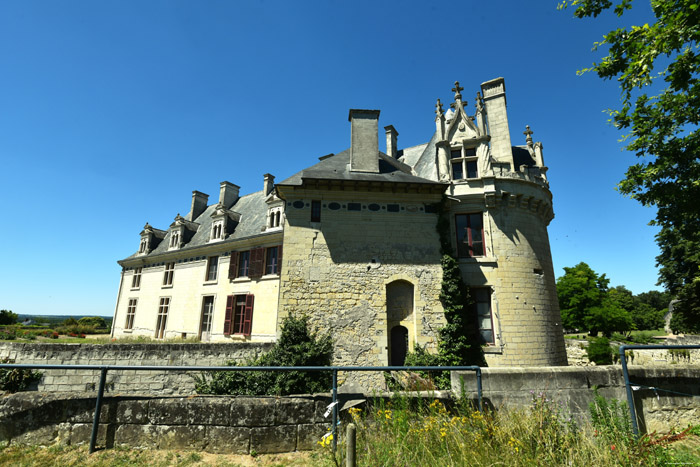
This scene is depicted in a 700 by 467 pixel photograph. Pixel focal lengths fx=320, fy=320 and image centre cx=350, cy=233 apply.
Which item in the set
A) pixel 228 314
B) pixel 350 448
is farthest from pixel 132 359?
pixel 350 448

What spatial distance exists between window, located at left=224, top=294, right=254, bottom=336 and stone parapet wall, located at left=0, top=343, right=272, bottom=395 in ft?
20.9

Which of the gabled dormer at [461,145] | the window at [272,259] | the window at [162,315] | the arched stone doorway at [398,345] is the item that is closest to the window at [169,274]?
the window at [162,315]

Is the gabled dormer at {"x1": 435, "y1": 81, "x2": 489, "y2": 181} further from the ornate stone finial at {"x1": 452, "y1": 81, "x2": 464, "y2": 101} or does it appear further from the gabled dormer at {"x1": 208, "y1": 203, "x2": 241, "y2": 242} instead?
the gabled dormer at {"x1": 208, "y1": 203, "x2": 241, "y2": 242}

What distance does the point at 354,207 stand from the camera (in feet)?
41.2

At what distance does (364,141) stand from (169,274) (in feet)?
59.1

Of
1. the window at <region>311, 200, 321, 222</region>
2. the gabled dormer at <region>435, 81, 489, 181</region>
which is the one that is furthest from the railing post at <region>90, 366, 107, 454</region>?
the gabled dormer at <region>435, 81, 489, 181</region>

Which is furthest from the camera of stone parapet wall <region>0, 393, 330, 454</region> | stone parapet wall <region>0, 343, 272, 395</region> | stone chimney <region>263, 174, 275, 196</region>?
stone chimney <region>263, 174, 275, 196</region>

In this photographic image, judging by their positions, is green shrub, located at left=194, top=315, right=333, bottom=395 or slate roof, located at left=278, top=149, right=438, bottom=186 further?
slate roof, located at left=278, top=149, right=438, bottom=186

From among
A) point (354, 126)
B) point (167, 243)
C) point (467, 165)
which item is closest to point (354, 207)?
point (354, 126)

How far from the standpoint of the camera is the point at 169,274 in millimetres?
23188

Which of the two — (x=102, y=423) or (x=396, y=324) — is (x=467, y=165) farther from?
Answer: (x=102, y=423)

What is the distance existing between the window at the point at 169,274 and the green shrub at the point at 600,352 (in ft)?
87.7

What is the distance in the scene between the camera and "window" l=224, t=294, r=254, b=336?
17812mm

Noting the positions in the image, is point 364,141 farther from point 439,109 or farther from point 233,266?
point 233,266
